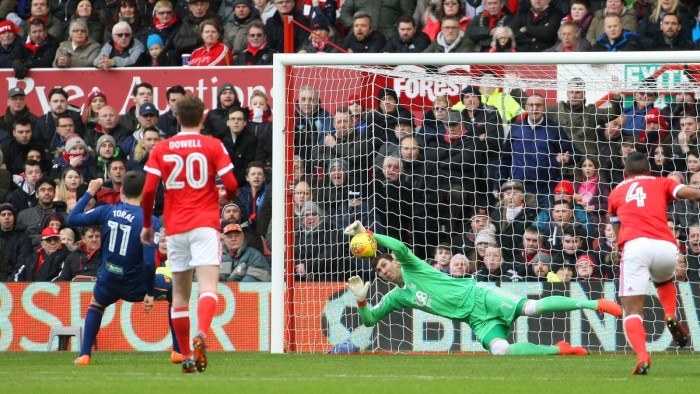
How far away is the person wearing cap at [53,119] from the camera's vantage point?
17875 mm

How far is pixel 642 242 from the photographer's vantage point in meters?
9.92

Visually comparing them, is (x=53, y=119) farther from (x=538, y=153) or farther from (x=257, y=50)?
(x=538, y=153)

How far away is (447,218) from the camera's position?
1541 cm

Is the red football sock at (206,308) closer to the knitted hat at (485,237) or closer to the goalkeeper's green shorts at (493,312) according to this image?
the goalkeeper's green shorts at (493,312)

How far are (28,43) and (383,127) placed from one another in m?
6.78

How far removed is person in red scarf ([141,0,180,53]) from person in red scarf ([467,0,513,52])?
15.3ft

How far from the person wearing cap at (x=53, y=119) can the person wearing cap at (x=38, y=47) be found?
0.79 meters

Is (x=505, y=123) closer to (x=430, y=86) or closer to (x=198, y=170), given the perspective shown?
(x=430, y=86)

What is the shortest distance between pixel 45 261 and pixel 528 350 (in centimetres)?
640

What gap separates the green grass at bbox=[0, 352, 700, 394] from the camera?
840 cm

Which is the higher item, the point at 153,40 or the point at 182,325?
the point at 153,40

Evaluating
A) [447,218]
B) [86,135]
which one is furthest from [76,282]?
[447,218]

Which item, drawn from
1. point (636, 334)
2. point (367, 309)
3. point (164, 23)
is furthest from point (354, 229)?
point (164, 23)

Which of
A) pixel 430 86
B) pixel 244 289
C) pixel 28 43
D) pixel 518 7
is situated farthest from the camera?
pixel 28 43
